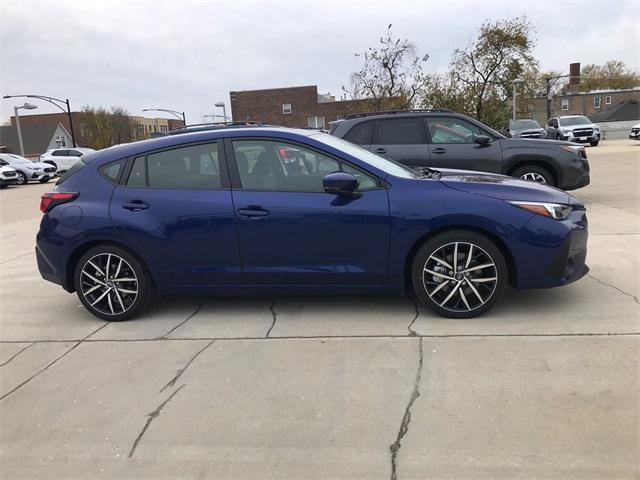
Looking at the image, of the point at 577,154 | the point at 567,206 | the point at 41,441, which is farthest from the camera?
the point at 577,154

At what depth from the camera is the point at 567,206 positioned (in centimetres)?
443

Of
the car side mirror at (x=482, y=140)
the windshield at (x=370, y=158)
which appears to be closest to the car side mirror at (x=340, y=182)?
the windshield at (x=370, y=158)

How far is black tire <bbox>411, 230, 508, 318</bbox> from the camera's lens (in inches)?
169

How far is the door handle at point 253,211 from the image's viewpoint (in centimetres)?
446

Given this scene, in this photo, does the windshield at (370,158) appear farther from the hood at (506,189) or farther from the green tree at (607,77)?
the green tree at (607,77)

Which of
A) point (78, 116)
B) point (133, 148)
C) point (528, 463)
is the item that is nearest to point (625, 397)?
point (528, 463)

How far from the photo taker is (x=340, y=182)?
4242 millimetres

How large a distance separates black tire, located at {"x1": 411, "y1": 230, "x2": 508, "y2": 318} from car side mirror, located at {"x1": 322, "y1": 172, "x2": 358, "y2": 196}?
769 millimetres

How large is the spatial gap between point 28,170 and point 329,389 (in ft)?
90.7

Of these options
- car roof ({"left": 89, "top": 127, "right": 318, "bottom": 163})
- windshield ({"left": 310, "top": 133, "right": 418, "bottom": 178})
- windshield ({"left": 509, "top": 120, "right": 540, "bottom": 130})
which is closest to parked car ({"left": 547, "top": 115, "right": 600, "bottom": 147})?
windshield ({"left": 509, "top": 120, "right": 540, "bottom": 130})

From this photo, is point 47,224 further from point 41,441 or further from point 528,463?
point 528,463

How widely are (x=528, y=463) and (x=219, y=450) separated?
1597 millimetres

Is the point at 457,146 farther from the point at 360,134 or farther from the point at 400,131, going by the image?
the point at 360,134

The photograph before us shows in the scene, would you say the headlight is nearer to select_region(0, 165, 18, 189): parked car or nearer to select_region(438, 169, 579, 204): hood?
select_region(438, 169, 579, 204): hood
